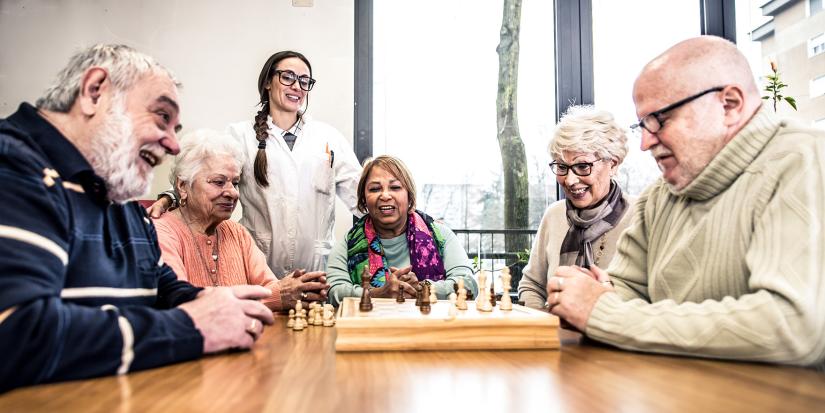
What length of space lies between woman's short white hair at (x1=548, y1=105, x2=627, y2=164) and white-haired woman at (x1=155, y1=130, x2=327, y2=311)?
1217 millimetres

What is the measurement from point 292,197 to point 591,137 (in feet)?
5.40

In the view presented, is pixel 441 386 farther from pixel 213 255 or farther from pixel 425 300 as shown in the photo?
pixel 213 255

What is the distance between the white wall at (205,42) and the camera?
394 centimetres

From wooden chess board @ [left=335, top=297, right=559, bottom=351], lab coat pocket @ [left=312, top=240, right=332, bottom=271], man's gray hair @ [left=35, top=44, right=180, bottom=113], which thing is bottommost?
wooden chess board @ [left=335, top=297, right=559, bottom=351]

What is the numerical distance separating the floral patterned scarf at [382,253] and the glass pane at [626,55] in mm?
2043

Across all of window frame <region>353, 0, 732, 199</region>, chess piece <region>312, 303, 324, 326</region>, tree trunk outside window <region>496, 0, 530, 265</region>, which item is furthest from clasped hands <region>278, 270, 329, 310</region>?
tree trunk outside window <region>496, 0, 530, 265</region>

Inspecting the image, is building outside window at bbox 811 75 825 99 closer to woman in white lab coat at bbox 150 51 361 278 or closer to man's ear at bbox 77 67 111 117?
woman in white lab coat at bbox 150 51 361 278

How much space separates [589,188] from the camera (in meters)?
2.55

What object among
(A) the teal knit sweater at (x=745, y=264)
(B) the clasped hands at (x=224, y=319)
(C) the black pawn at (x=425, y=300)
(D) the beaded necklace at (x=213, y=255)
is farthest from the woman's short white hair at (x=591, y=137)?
(B) the clasped hands at (x=224, y=319)

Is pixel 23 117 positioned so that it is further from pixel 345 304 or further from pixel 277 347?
pixel 345 304

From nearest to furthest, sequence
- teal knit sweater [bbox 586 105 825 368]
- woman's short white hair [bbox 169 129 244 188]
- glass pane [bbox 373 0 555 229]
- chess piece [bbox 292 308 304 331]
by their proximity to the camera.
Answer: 1. teal knit sweater [bbox 586 105 825 368]
2. chess piece [bbox 292 308 304 331]
3. woman's short white hair [bbox 169 129 244 188]
4. glass pane [bbox 373 0 555 229]

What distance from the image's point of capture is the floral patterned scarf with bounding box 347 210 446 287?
9.00 feet

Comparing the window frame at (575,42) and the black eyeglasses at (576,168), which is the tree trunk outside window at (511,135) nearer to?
the window frame at (575,42)

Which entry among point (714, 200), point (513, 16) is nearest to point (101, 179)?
point (714, 200)
